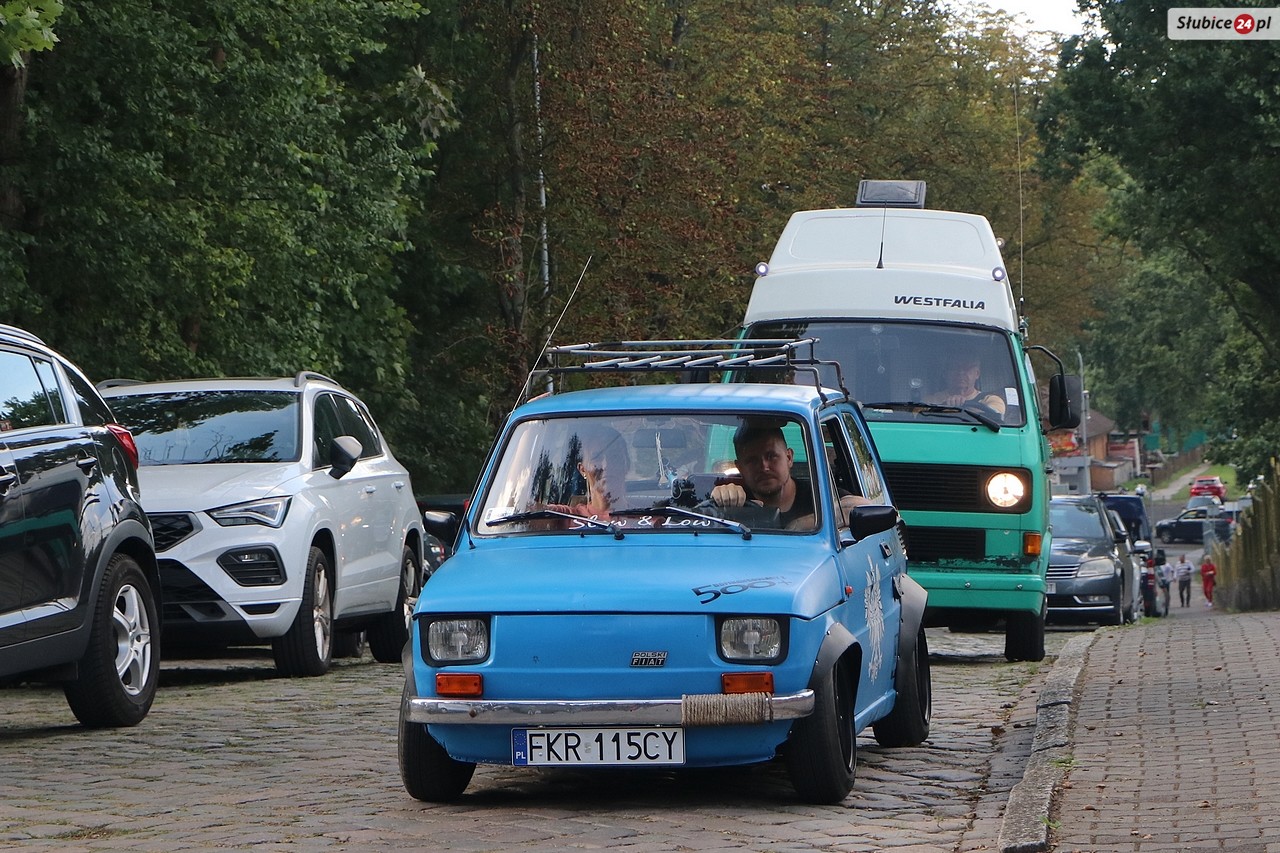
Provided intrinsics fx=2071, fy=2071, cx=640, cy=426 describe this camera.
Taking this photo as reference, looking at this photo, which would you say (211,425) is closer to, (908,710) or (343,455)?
(343,455)

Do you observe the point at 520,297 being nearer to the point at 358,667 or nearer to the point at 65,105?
the point at 65,105

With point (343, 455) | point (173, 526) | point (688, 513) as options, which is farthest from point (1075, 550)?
point (688, 513)

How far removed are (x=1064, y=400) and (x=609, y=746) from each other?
874 centimetres

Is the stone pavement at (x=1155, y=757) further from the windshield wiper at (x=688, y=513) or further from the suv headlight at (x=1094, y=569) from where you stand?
the suv headlight at (x=1094, y=569)

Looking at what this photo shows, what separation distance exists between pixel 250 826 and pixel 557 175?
83.0ft

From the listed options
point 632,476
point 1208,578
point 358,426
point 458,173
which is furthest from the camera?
point 1208,578

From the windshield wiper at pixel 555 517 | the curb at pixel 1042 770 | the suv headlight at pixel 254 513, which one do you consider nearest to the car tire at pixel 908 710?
the curb at pixel 1042 770

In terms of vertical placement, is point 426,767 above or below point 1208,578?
above

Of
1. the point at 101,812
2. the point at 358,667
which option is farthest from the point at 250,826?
the point at 358,667

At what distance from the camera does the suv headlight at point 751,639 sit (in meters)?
7.20

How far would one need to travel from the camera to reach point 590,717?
714 cm

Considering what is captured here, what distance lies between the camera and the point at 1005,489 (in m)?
14.2

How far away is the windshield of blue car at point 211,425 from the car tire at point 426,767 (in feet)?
19.2

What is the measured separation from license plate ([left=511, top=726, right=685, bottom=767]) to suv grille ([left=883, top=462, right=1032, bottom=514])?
7253 mm
